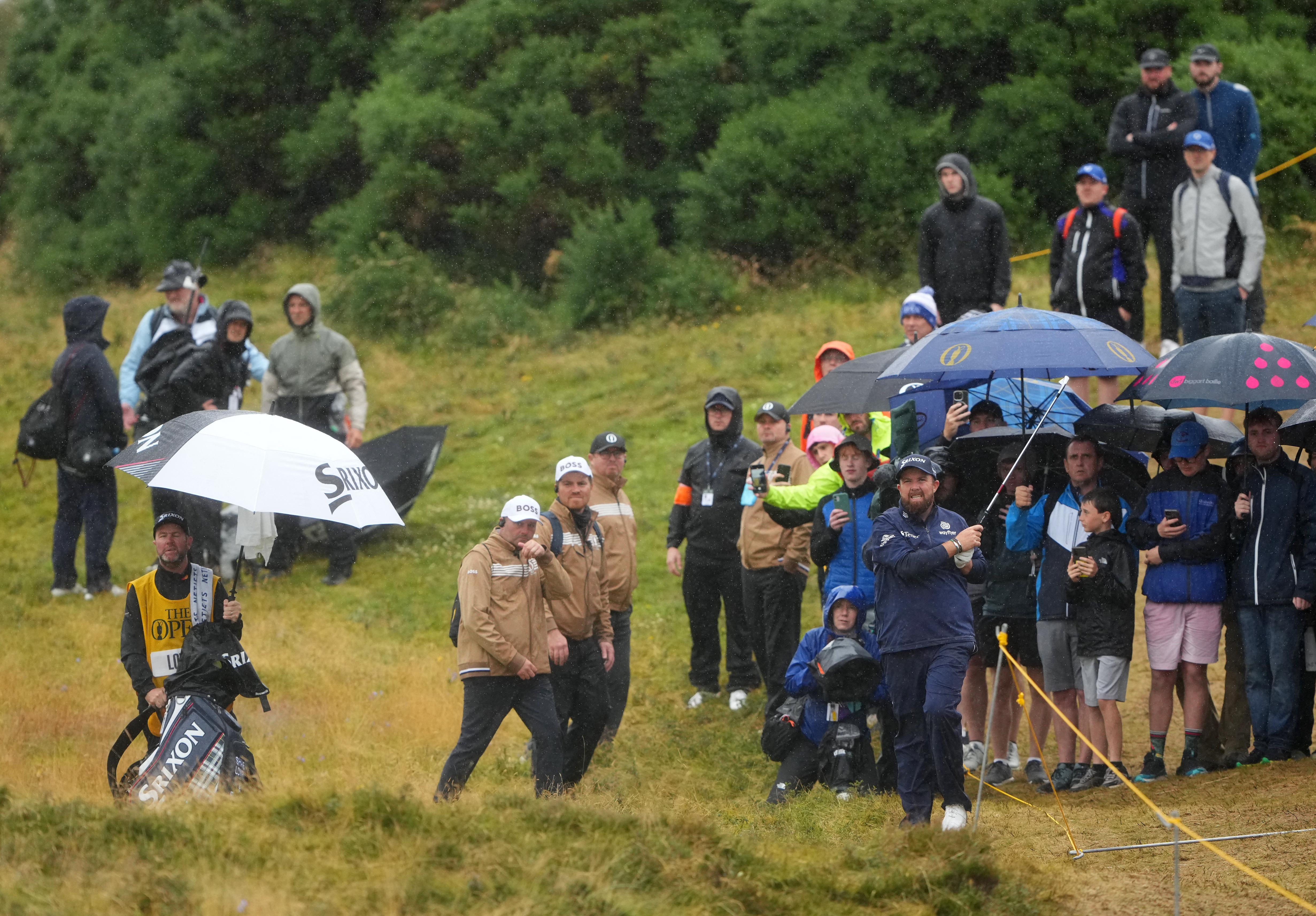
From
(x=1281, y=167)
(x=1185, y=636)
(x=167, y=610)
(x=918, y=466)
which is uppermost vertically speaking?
(x=1281, y=167)

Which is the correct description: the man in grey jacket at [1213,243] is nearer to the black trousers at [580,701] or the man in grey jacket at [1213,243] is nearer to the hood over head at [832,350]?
the hood over head at [832,350]

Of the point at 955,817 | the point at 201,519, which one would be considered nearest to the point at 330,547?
the point at 201,519

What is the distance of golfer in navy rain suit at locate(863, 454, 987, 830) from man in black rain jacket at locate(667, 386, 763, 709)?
11.0ft

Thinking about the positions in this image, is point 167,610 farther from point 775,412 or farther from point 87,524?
point 87,524

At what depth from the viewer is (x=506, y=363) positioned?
2209 centimetres

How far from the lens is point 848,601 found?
8367mm

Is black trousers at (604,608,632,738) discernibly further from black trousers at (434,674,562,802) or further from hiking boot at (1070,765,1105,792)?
hiking boot at (1070,765,1105,792)

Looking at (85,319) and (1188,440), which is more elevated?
(85,319)

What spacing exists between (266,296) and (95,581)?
16545 millimetres

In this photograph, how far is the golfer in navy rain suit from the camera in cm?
700

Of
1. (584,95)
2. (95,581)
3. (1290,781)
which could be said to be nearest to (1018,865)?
(1290,781)

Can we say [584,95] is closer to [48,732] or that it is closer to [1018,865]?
[48,732]

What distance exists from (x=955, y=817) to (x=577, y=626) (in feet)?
8.57

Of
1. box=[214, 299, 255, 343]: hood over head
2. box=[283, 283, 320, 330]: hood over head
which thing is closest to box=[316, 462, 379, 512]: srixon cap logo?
box=[214, 299, 255, 343]: hood over head
